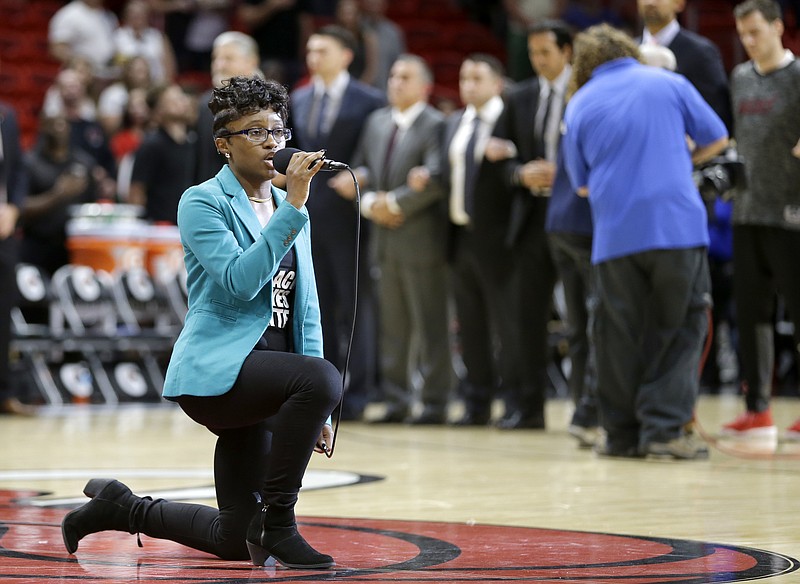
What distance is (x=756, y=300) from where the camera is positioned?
705 centimetres

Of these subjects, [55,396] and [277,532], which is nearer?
[277,532]

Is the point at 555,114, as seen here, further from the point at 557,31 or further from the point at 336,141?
the point at 336,141

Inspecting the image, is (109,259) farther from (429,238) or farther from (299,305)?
(299,305)

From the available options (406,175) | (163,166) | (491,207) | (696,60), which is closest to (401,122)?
(406,175)

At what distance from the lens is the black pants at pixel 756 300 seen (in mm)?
7012

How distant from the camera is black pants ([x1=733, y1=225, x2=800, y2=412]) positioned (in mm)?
7012

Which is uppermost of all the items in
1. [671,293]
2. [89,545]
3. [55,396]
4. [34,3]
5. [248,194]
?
[34,3]

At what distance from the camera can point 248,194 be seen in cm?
363

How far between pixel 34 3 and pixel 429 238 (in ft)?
25.2

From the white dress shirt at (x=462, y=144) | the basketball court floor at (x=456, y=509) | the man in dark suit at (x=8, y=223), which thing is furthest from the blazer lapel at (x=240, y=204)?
the man in dark suit at (x=8, y=223)

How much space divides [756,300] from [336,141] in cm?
294

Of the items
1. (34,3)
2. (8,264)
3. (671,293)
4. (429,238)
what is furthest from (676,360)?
(34,3)

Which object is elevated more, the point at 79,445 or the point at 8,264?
the point at 8,264

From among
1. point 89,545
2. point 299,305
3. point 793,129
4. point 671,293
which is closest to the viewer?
point 299,305
